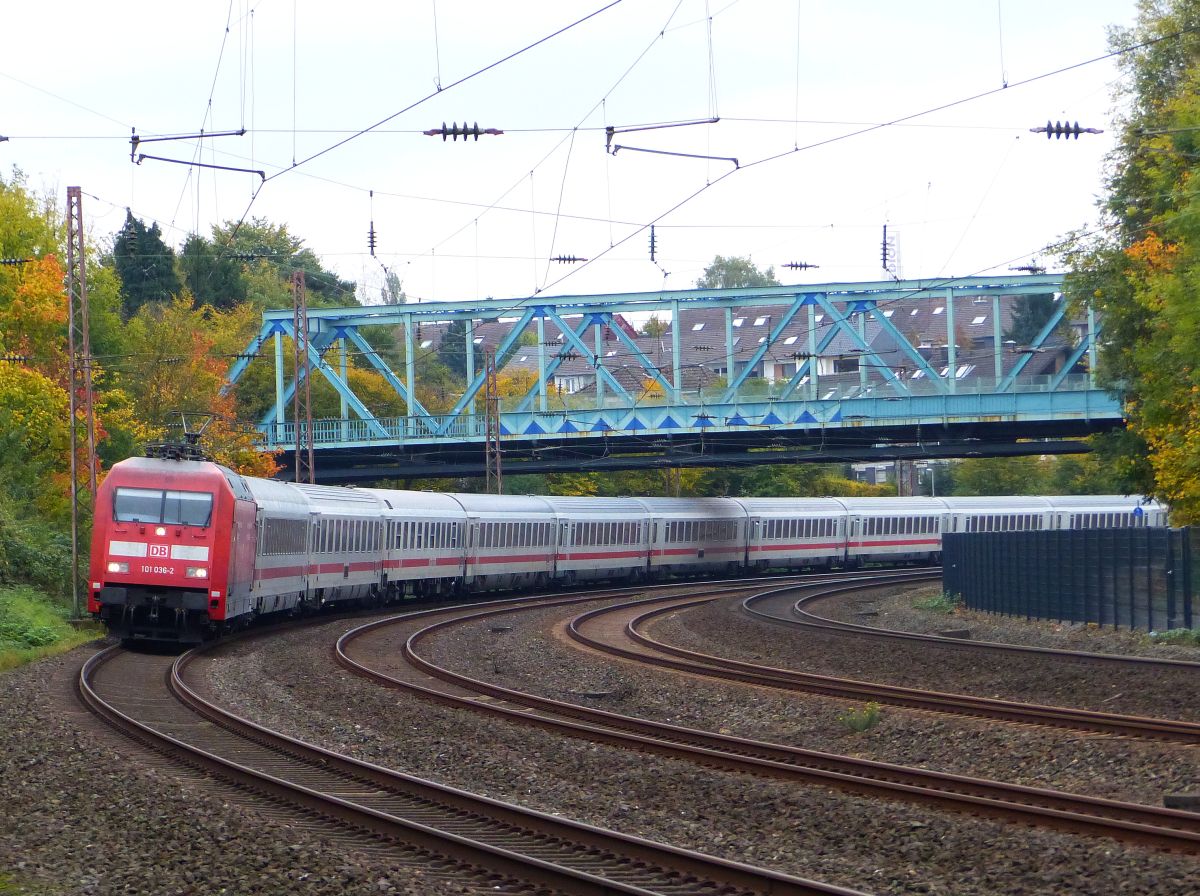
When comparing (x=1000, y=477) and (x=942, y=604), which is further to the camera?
(x=1000, y=477)

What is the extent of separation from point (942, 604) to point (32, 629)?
20.8m

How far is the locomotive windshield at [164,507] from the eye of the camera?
971 inches

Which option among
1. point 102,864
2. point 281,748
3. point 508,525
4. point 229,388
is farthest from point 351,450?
point 102,864

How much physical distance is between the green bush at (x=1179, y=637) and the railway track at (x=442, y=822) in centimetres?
1603

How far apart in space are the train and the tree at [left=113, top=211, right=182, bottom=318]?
4061 centimetres

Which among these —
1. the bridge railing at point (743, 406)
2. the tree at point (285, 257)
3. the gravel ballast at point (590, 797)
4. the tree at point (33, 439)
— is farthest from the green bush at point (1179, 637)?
the tree at point (285, 257)

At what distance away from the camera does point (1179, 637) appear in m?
25.4

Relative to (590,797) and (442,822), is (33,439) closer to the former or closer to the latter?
(590,797)

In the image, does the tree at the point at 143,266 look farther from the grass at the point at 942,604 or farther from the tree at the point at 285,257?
the grass at the point at 942,604

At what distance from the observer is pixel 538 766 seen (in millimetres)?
13555

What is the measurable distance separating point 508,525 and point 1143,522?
2602 centimetres

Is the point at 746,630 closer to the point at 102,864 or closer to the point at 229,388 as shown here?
the point at 102,864

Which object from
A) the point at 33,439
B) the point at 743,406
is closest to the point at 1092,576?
the point at 33,439

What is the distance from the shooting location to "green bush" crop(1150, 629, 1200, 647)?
25.0 meters
